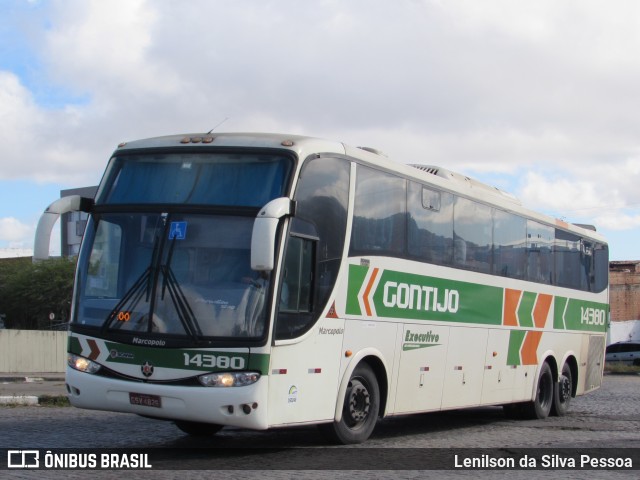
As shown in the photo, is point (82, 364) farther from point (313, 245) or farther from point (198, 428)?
point (313, 245)

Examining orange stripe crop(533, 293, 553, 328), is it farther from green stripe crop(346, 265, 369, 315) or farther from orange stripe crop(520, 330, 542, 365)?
green stripe crop(346, 265, 369, 315)

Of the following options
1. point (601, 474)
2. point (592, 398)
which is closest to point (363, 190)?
point (601, 474)

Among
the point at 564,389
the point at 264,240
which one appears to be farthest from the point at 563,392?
the point at 264,240

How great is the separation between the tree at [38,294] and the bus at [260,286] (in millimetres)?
50184

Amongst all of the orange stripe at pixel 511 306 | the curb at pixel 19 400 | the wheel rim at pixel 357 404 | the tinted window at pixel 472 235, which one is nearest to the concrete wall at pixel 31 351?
the curb at pixel 19 400

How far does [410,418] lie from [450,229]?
447 cm

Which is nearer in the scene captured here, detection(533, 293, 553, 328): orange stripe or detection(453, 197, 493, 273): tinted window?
detection(453, 197, 493, 273): tinted window

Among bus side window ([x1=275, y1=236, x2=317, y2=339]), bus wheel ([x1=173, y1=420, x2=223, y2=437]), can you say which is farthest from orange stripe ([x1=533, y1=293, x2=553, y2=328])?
bus side window ([x1=275, y1=236, x2=317, y2=339])

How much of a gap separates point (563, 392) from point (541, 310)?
6.72ft

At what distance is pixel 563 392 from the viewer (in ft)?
60.1

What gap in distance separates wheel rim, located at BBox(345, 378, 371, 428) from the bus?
0.07 ft

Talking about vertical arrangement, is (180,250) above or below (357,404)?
above

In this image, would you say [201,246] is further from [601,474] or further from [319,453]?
[601,474]

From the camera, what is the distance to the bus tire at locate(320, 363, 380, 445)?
11094 mm
